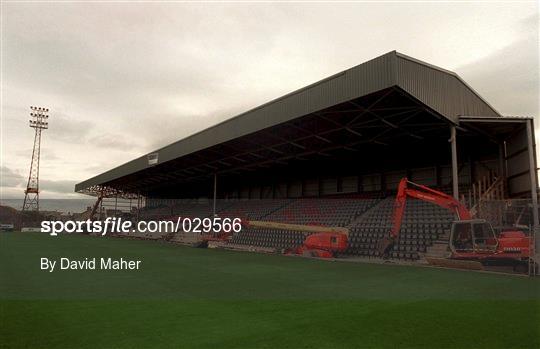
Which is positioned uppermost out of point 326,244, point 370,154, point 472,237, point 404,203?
point 370,154

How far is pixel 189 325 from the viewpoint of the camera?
6.18m

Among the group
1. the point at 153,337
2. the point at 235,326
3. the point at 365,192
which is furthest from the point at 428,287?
the point at 365,192

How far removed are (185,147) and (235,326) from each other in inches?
984

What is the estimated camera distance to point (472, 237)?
14.8 metres

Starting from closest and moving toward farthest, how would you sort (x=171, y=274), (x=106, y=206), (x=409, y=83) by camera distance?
(x=171, y=274)
(x=409, y=83)
(x=106, y=206)

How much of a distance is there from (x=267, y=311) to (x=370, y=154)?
23.6m

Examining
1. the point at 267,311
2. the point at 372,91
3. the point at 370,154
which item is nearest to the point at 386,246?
the point at 372,91

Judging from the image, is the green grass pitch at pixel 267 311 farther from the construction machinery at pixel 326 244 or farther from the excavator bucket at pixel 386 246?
the construction machinery at pixel 326 244

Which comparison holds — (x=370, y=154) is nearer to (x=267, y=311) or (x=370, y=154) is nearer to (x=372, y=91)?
(x=372, y=91)

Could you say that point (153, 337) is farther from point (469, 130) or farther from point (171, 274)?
point (469, 130)

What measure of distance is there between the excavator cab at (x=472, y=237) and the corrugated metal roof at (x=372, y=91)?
541 cm

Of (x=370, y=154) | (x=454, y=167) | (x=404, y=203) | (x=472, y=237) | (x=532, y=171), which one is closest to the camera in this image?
(x=472, y=237)

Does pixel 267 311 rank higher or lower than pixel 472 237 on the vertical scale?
lower

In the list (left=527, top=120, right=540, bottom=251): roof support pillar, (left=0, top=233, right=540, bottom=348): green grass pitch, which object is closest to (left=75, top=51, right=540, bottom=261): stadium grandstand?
(left=527, top=120, right=540, bottom=251): roof support pillar
